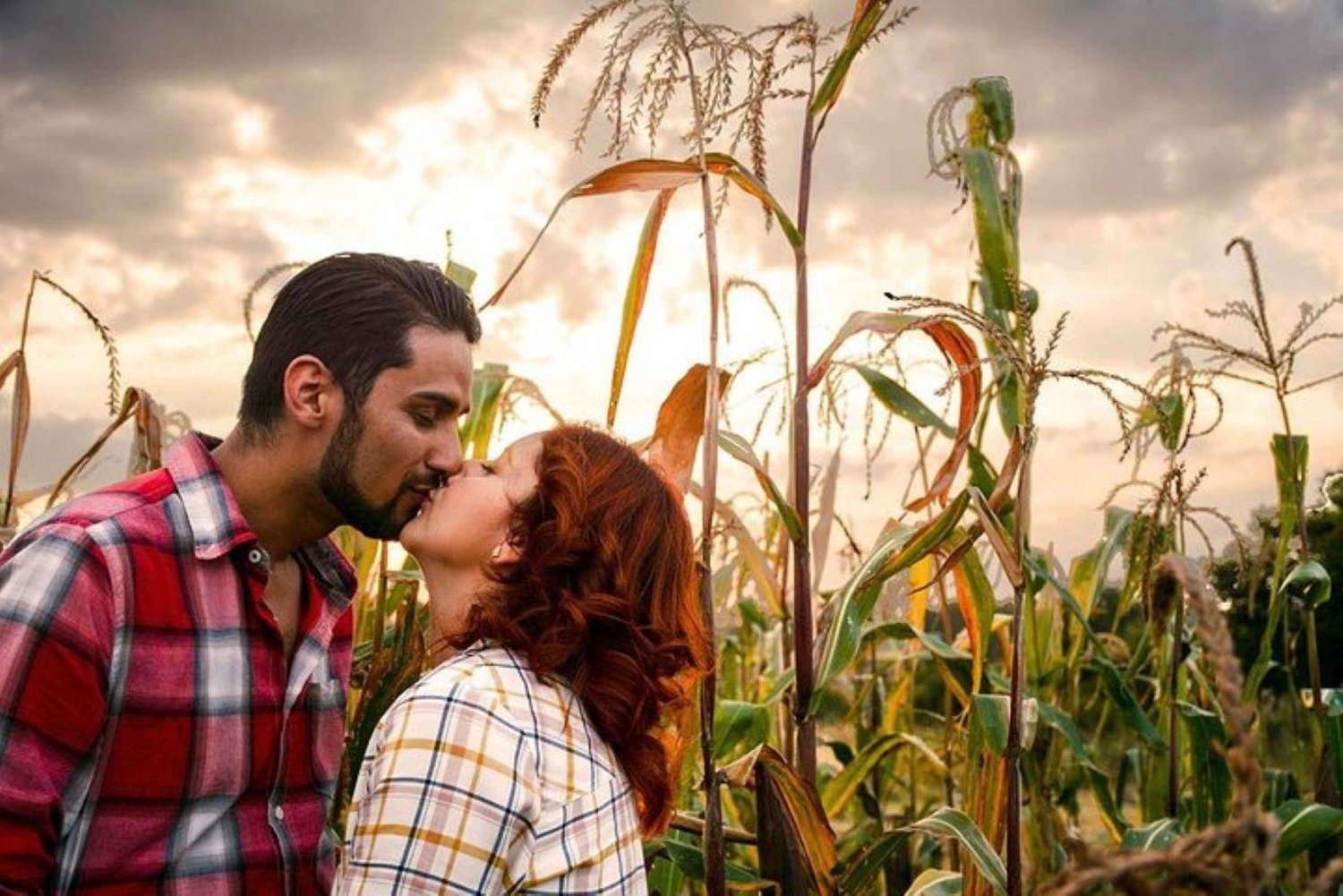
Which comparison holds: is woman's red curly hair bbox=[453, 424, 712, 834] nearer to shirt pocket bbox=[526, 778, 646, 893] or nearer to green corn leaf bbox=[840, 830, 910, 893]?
shirt pocket bbox=[526, 778, 646, 893]

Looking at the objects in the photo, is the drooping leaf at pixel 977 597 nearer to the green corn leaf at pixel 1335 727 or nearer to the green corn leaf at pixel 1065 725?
the green corn leaf at pixel 1065 725

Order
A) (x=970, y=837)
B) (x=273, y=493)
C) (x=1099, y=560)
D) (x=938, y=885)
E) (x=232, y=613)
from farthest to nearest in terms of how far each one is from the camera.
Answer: (x=1099, y=560), (x=938, y=885), (x=970, y=837), (x=273, y=493), (x=232, y=613)

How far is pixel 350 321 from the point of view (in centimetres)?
204

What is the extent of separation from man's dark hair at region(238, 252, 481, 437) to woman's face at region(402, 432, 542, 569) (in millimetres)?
284

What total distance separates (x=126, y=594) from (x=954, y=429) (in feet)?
4.66

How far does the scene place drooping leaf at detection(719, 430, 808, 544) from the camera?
2.05 meters

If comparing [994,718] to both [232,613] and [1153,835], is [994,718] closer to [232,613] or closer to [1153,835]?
[1153,835]

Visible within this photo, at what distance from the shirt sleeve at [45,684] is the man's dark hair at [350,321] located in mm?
406

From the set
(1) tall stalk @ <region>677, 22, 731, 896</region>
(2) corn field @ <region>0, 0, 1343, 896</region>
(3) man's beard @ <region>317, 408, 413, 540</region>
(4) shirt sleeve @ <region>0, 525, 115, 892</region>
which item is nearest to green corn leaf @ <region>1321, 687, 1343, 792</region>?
(2) corn field @ <region>0, 0, 1343, 896</region>

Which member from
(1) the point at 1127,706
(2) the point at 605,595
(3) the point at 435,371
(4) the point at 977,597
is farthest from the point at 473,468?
(1) the point at 1127,706

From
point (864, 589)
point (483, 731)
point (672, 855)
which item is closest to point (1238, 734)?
point (483, 731)

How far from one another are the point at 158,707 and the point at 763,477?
92 cm

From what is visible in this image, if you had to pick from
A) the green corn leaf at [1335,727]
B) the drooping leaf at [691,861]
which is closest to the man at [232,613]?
the drooping leaf at [691,861]

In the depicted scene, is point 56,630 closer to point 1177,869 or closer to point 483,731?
point 483,731
